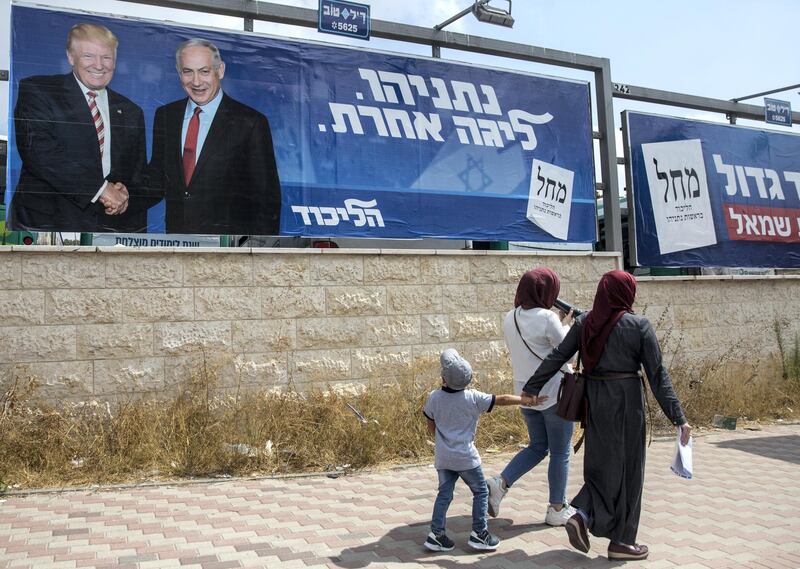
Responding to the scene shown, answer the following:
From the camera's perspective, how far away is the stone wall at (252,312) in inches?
276

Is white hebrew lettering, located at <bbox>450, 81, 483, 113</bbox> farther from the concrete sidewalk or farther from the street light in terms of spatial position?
the concrete sidewalk

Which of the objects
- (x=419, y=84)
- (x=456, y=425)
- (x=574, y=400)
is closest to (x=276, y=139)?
(x=419, y=84)

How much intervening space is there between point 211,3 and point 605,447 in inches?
260

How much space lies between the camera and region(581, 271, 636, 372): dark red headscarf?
458cm

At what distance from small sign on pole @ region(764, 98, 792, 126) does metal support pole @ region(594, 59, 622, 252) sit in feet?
12.0

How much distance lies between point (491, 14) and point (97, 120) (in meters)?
4.93

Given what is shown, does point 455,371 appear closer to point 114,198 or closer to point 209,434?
point 209,434

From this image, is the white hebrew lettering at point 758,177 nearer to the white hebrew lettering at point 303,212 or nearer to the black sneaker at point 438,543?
the white hebrew lettering at point 303,212

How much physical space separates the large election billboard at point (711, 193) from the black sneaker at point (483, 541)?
7067 millimetres

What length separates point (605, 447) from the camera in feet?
15.1

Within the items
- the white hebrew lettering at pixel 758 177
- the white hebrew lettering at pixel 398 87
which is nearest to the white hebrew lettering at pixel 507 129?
the white hebrew lettering at pixel 398 87

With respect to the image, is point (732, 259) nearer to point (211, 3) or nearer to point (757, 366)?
point (757, 366)

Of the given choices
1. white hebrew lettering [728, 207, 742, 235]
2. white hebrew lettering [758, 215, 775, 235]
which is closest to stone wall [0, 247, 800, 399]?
white hebrew lettering [728, 207, 742, 235]

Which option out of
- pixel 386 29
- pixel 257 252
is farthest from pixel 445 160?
pixel 257 252
